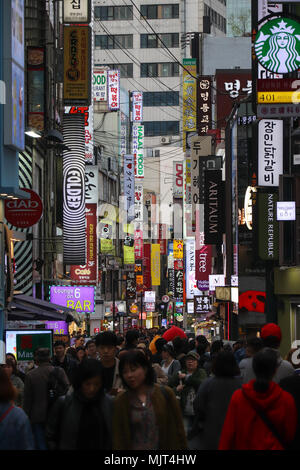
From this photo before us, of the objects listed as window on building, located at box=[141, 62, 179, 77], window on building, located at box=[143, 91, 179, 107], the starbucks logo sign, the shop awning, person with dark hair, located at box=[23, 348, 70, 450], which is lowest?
person with dark hair, located at box=[23, 348, 70, 450]

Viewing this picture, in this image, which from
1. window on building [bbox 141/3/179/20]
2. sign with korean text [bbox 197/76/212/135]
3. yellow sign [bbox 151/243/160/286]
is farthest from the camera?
window on building [bbox 141/3/179/20]

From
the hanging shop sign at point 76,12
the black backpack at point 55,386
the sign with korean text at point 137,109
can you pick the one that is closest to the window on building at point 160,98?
the sign with korean text at point 137,109

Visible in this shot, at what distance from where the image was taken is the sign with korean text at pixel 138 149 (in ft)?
290

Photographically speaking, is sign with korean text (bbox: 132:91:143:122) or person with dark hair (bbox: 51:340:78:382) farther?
sign with korean text (bbox: 132:91:143:122)

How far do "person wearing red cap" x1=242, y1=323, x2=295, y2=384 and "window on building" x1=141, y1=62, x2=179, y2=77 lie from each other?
10116 cm

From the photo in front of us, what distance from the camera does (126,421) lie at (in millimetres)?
7098

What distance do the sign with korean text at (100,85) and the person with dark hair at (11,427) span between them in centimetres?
7273

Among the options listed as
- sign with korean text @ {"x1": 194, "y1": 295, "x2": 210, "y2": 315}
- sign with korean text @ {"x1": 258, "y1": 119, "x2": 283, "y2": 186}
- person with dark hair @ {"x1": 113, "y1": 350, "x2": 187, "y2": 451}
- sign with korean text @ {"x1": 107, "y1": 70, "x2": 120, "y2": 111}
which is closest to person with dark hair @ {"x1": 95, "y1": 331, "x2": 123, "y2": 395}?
person with dark hair @ {"x1": 113, "y1": 350, "x2": 187, "y2": 451}

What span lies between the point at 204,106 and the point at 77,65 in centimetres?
2437

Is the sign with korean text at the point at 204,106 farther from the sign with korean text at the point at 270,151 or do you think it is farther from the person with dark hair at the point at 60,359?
the person with dark hair at the point at 60,359

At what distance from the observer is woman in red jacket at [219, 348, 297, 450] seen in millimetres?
6938

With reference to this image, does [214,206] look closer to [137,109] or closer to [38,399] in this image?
[38,399]

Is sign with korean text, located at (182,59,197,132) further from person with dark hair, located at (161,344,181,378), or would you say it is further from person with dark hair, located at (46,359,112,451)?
person with dark hair, located at (46,359,112,451)

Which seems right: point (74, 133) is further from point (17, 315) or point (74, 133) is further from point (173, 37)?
point (173, 37)
